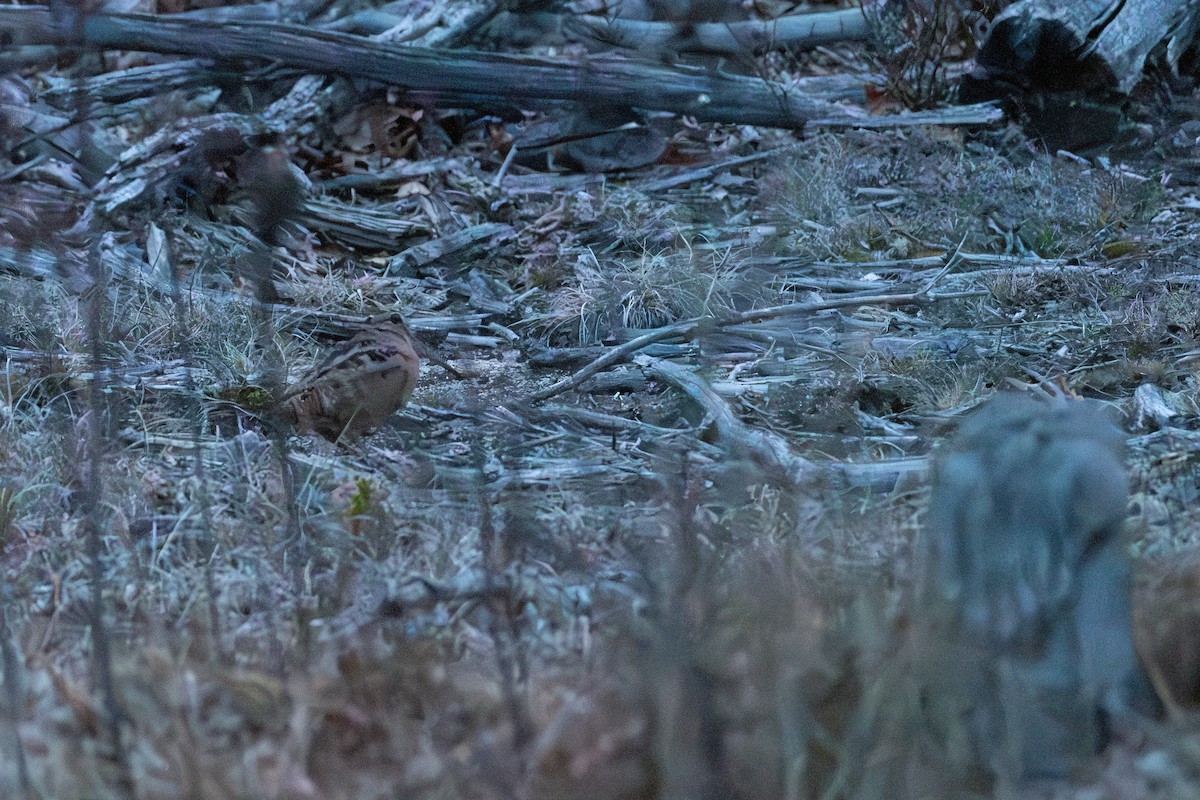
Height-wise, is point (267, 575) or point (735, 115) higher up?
point (735, 115)

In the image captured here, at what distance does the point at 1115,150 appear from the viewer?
6707 mm

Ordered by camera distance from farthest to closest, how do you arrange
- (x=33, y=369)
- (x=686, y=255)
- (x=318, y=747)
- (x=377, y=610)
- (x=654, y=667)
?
(x=686, y=255) → (x=33, y=369) → (x=377, y=610) → (x=318, y=747) → (x=654, y=667)

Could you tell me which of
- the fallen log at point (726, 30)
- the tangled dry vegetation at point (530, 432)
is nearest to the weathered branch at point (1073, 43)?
the tangled dry vegetation at point (530, 432)

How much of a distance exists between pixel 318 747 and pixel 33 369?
2.79 meters

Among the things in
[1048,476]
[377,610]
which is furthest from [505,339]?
[1048,476]

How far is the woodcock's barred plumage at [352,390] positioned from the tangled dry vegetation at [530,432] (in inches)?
3.5

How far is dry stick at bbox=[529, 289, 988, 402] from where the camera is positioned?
14.0ft

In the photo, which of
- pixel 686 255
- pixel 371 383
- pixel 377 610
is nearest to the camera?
pixel 377 610

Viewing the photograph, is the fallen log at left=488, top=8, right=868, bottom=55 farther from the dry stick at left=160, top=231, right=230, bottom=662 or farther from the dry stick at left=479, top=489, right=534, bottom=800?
the dry stick at left=479, top=489, right=534, bottom=800

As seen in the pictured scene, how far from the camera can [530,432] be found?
153 inches

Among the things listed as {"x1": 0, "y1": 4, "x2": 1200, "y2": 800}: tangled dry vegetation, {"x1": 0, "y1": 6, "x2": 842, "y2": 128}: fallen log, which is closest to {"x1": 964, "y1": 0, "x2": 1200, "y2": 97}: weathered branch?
{"x1": 0, "y1": 4, "x2": 1200, "y2": 800}: tangled dry vegetation

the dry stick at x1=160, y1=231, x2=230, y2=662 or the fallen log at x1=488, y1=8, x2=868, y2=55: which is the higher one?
the fallen log at x1=488, y1=8, x2=868, y2=55

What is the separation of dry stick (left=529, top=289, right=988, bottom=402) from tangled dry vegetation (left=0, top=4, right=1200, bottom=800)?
2 cm

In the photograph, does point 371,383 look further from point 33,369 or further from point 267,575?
point 33,369
